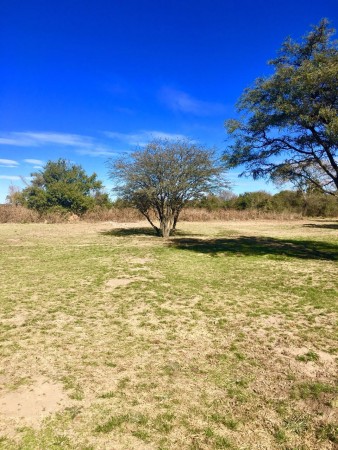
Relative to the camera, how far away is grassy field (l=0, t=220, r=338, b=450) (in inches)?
104

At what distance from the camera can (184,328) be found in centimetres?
490

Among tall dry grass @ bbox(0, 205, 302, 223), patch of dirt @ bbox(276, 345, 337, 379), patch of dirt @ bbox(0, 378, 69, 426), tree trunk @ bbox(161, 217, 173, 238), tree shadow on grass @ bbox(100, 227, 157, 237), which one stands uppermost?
tall dry grass @ bbox(0, 205, 302, 223)

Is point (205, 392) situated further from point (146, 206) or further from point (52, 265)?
point (146, 206)

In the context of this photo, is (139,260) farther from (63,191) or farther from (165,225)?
(63,191)

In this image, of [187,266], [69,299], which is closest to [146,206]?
[187,266]

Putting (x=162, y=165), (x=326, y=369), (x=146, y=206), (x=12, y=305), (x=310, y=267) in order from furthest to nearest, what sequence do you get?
(x=146, y=206)
(x=162, y=165)
(x=310, y=267)
(x=12, y=305)
(x=326, y=369)

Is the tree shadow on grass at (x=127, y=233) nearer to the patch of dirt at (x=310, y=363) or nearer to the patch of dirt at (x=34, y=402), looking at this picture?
the patch of dirt at (x=310, y=363)

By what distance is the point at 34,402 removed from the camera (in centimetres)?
303

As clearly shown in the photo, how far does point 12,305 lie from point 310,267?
8.45m

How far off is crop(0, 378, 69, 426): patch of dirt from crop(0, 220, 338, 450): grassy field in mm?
12

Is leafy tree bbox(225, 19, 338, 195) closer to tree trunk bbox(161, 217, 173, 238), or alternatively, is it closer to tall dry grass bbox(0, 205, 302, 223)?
tree trunk bbox(161, 217, 173, 238)

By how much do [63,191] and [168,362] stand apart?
120 ft

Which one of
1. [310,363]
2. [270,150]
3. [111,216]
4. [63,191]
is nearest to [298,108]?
[270,150]

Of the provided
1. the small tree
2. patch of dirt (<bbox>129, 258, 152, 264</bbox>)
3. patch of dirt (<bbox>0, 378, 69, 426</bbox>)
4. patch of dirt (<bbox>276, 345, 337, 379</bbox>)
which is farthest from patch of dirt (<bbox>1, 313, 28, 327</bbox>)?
the small tree
